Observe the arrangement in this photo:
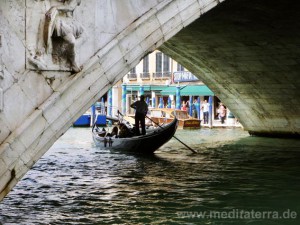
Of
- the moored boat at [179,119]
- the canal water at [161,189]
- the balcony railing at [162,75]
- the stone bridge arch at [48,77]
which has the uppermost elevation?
the balcony railing at [162,75]

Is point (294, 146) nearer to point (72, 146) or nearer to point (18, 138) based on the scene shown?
point (72, 146)

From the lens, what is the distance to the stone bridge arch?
5164mm

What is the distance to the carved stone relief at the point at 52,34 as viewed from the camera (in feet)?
17.4

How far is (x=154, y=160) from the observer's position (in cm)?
1327

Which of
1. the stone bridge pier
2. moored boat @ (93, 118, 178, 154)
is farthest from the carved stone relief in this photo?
moored boat @ (93, 118, 178, 154)

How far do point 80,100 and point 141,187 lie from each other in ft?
12.6

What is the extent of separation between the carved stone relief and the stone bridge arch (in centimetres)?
2

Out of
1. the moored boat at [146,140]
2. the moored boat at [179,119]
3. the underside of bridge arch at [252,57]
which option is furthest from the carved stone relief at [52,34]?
A: the moored boat at [179,119]

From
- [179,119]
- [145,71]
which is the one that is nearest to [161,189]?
[179,119]

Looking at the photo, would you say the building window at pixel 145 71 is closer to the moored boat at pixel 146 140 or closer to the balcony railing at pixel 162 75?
the balcony railing at pixel 162 75

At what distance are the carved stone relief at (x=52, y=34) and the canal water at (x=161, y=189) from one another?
2.15 meters

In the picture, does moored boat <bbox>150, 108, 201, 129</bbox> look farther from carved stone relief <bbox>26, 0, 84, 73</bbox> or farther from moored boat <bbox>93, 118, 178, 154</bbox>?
carved stone relief <bbox>26, 0, 84, 73</bbox>

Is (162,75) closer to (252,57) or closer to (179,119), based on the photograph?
(179,119)

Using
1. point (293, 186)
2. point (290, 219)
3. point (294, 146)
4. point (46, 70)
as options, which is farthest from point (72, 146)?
point (46, 70)
